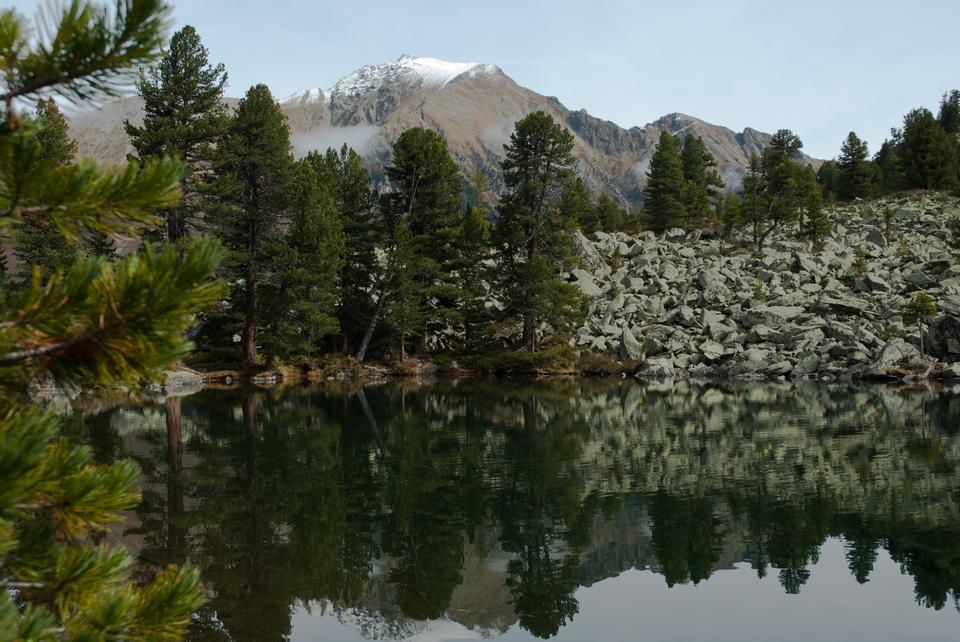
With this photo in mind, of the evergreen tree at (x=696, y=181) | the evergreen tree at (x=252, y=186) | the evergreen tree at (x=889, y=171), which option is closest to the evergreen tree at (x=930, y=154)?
the evergreen tree at (x=889, y=171)

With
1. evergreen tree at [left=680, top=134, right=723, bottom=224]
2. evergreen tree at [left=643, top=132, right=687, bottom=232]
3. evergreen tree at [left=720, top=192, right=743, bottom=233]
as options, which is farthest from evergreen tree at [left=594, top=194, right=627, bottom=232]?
evergreen tree at [left=720, top=192, right=743, bottom=233]

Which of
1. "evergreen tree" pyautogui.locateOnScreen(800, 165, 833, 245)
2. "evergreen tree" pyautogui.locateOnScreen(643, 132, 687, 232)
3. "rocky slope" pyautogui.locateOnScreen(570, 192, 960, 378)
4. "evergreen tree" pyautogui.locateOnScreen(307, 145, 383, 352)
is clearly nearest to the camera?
"rocky slope" pyautogui.locateOnScreen(570, 192, 960, 378)

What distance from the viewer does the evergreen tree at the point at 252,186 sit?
43188 mm

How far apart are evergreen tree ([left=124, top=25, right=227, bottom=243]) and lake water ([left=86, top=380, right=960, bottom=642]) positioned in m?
22.1

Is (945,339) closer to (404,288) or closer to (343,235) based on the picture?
(404,288)

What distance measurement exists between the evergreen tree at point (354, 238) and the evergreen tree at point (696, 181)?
37.7m

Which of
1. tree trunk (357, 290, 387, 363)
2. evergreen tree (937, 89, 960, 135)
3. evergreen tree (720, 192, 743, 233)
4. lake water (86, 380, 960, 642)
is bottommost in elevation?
lake water (86, 380, 960, 642)

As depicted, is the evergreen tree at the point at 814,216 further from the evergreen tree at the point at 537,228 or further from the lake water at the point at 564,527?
the lake water at the point at 564,527

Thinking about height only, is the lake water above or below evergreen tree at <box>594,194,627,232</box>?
below

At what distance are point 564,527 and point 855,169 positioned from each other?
86135 millimetres

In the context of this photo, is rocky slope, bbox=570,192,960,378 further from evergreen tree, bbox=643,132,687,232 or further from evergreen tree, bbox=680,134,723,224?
evergreen tree, bbox=680,134,723,224

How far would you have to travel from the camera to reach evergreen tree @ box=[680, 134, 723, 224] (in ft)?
249

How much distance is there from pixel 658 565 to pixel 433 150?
142 ft

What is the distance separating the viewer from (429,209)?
1976 inches
